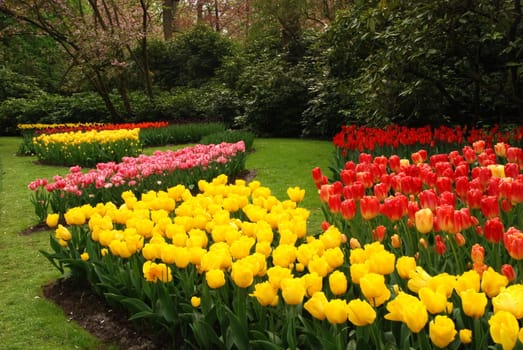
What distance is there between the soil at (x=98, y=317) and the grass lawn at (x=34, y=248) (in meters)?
0.06

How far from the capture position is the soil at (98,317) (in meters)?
3.00

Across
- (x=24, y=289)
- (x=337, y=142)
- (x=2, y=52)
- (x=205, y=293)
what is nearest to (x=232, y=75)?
(x=2, y=52)

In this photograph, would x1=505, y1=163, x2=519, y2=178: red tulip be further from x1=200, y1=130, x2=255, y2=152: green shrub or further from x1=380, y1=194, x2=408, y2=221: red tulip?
x1=200, y1=130, x2=255, y2=152: green shrub

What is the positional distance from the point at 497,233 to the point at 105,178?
16.2 ft

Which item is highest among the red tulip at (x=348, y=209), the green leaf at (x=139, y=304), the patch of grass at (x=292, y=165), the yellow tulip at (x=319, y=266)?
the red tulip at (x=348, y=209)

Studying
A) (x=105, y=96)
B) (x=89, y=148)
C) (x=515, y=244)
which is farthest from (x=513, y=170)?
(x=105, y=96)

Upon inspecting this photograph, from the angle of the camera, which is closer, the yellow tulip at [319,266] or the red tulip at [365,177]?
the yellow tulip at [319,266]

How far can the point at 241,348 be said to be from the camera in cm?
222

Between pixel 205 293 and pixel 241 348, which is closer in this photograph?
pixel 241 348

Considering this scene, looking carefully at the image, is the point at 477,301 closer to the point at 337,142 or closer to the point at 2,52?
the point at 337,142

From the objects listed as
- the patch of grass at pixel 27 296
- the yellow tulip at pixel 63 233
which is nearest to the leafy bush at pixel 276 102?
the patch of grass at pixel 27 296

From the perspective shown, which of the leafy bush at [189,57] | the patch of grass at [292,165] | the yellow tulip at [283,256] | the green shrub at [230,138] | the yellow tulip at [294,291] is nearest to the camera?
the yellow tulip at [294,291]

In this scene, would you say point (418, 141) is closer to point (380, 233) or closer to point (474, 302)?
point (380, 233)

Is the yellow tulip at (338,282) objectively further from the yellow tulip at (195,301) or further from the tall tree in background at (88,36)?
the tall tree in background at (88,36)
